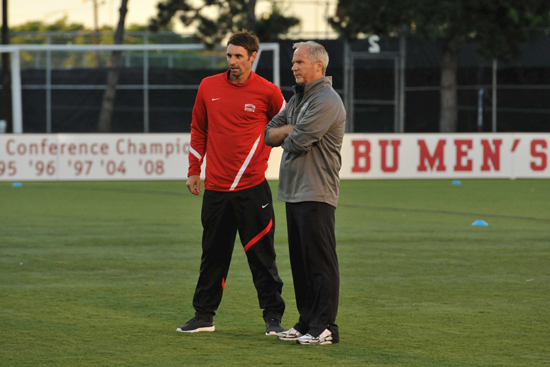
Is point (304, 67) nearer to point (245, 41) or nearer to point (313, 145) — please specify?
point (313, 145)

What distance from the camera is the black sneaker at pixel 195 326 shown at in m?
6.11

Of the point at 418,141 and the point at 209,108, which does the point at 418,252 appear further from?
the point at 418,141

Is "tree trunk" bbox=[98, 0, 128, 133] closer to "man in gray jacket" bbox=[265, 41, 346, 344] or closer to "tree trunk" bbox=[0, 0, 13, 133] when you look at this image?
"tree trunk" bbox=[0, 0, 13, 133]

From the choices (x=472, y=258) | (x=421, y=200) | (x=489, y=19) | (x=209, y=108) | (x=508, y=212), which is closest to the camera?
(x=209, y=108)

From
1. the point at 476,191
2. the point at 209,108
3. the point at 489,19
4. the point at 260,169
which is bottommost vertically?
the point at 476,191

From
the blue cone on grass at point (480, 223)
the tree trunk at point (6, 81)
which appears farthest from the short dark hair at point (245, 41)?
the tree trunk at point (6, 81)

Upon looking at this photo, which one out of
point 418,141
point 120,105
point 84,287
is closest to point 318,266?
point 84,287

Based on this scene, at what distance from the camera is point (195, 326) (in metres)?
6.12

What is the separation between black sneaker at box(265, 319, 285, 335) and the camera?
6.03 meters

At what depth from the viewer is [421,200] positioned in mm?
16734

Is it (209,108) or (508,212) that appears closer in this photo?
(209,108)

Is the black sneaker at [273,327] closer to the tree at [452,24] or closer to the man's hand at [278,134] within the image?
the man's hand at [278,134]

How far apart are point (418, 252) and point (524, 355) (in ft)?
15.4

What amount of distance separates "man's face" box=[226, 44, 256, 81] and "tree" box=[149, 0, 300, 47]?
32167 mm
